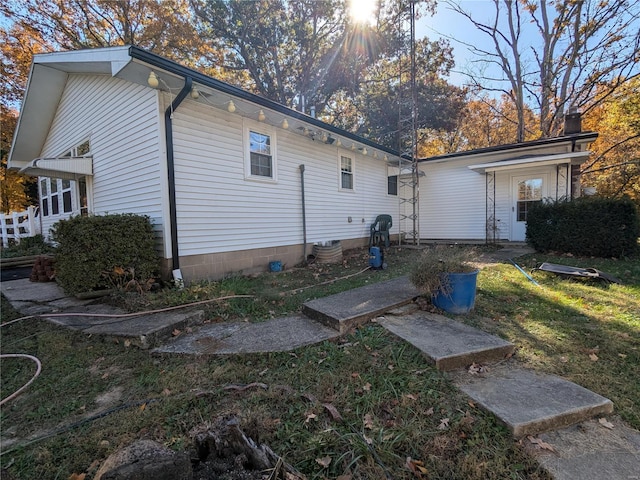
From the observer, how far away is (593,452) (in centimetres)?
158

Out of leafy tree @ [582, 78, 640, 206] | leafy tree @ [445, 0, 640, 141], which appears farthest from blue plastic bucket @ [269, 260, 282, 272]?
leafy tree @ [582, 78, 640, 206]

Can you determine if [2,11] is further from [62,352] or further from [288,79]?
[62,352]

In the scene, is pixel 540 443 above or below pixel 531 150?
below

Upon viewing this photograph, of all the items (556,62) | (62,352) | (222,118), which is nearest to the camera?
(62,352)

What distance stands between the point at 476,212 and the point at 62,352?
11414 millimetres

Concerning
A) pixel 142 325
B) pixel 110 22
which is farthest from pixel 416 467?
pixel 110 22

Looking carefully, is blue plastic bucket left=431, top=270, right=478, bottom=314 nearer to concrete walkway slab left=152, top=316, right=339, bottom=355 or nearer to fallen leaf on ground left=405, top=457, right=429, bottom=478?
concrete walkway slab left=152, top=316, right=339, bottom=355

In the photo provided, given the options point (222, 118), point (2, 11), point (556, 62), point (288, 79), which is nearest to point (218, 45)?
point (288, 79)

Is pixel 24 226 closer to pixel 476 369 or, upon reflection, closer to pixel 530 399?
pixel 476 369

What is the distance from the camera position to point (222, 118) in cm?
570

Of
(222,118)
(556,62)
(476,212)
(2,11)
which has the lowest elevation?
(476,212)

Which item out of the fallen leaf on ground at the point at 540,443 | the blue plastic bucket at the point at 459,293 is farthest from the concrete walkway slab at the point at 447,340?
the fallen leaf on ground at the point at 540,443

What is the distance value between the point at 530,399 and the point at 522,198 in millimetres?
9704

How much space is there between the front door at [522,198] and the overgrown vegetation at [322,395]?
6422mm
